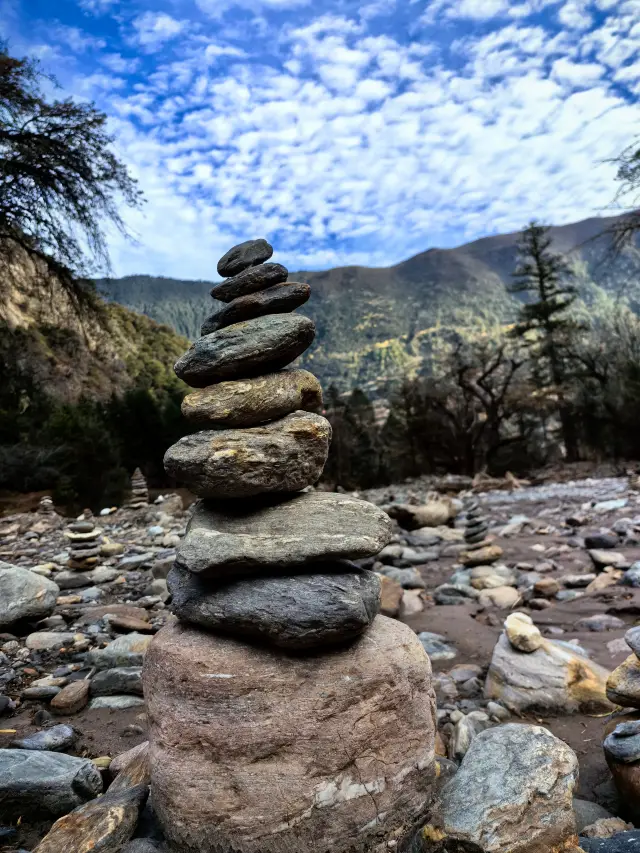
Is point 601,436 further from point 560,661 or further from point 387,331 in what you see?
point 387,331

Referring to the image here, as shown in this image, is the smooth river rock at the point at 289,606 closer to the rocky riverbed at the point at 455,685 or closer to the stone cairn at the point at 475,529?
the rocky riverbed at the point at 455,685

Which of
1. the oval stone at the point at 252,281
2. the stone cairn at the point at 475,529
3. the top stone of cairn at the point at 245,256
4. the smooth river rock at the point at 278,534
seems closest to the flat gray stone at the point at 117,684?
the smooth river rock at the point at 278,534

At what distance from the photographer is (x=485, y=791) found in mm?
2771

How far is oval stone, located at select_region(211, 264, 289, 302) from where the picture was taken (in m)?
3.65

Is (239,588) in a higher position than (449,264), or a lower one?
lower

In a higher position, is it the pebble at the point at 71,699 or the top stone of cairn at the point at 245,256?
the top stone of cairn at the point at 245,256

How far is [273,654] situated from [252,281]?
2.35 meters

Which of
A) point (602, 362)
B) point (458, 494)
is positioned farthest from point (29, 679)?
point (602, 362)

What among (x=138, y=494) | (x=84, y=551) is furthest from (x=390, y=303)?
(x=84, y=551)

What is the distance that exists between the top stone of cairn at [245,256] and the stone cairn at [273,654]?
22.2 inches

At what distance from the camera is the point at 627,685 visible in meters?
3.49

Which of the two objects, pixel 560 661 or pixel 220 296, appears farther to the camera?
pixel 560 661

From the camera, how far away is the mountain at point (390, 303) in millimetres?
85938

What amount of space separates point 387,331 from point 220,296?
12050 cm
